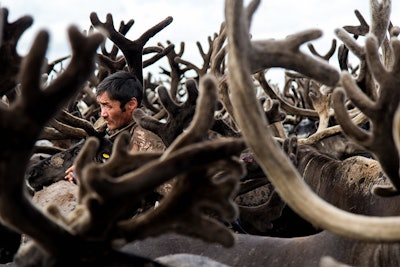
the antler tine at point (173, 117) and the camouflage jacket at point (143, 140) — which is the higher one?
the antler tine at point (173, 117)

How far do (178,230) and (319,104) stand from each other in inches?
225

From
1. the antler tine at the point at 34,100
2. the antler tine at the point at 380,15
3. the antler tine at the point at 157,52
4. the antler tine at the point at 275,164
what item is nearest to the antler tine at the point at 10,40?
the antler tine at the point at 275,164

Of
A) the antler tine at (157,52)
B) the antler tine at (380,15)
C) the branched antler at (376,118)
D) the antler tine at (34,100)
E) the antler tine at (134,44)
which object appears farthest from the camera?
the antler tine at (157,52)

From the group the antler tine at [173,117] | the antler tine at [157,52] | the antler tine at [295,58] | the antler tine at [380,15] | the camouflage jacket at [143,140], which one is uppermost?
the antler tine at [295,58]

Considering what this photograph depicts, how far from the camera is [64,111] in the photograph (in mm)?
6172

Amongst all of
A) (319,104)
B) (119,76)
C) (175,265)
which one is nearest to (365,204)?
(119,76)

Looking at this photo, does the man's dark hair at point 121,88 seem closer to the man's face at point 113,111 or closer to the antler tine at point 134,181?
the man's face at point 113,111

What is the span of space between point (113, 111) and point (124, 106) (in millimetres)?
69

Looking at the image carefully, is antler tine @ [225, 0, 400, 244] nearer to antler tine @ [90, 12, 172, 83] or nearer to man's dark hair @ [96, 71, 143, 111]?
man's dark hair @ [96, 71, 143, 111]

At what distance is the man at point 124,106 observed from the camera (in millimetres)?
4711

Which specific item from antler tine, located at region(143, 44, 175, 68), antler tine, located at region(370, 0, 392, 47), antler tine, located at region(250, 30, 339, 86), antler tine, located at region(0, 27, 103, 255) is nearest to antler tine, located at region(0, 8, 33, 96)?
antler tine, located at region(250, 30, 339, 86)

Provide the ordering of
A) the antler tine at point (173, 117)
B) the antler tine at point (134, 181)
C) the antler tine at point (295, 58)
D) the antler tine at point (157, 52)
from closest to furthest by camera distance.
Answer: the antler tine at point (134, 181) < the antler tine at point (295, 58) < the antler tine at point (173, 117) < the antler tine at point (157, 52)

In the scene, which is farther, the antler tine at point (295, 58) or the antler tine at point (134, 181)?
the antler tine at point (295, 58)

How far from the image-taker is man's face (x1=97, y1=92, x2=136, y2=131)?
472 cm
